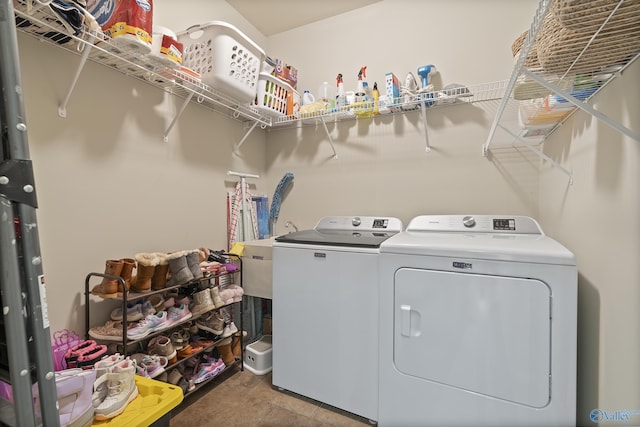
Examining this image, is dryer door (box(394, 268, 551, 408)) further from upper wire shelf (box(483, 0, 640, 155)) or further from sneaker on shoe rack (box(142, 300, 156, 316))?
sneaker on shoe rack (box(142, 300, 156, 316))

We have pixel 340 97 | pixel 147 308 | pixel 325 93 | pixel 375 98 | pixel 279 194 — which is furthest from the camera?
pixel 279 194

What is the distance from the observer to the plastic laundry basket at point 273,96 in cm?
226

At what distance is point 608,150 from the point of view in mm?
1053

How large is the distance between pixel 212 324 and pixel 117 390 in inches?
31.3

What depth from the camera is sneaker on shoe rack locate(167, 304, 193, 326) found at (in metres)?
1.62

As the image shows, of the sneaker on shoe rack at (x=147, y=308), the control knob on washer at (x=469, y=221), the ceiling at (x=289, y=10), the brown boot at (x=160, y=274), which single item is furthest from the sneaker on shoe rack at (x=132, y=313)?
the ceiling at (x=289, y=10)

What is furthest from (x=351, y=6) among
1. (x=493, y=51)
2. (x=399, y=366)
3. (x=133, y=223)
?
(x=399, y=366)

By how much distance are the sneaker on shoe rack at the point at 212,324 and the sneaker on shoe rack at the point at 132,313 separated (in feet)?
1.43

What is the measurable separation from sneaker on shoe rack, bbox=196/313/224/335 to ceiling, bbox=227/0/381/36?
2510 millimetres

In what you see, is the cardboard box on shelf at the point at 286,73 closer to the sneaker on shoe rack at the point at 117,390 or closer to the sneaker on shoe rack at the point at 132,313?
the sneaker on shoe rack at the point at 132,313

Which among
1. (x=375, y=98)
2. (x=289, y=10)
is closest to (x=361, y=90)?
(x=375, y=98)

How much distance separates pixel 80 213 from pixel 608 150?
2312mm

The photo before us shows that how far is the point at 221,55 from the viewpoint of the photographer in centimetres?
178

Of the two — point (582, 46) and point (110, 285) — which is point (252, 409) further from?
point (582, 46)
